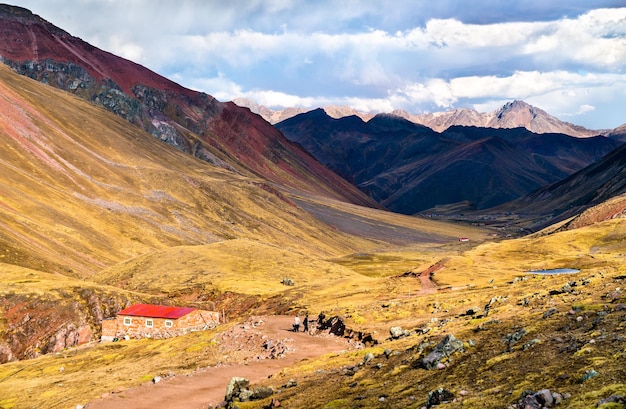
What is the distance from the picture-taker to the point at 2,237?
135 m

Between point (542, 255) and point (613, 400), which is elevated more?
point (613, 400)

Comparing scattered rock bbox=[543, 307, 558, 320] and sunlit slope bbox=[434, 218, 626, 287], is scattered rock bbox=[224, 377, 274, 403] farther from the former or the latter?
sunlit slope bbox=[434, 218, 626, 287]

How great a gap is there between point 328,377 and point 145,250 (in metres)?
166

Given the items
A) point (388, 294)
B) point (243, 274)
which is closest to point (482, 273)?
point (388, 294)

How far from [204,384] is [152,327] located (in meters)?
45.8

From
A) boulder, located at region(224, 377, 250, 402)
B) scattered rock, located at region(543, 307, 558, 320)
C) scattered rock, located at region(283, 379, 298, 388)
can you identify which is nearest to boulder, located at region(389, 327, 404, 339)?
scattered rock, located at region(283, 379, 298, 388)

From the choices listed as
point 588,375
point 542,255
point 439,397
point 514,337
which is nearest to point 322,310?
point 514,337

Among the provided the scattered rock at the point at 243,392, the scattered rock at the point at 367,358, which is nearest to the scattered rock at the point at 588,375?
the scattered rock at the point at 367,358

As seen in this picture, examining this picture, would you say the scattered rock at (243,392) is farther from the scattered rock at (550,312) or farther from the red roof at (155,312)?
the red roof at (155,312)

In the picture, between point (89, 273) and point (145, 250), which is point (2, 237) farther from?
point (145, 250)

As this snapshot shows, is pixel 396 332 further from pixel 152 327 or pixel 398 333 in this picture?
pixel 152 327

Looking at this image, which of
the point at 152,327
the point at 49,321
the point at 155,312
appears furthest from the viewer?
the point at 49,321

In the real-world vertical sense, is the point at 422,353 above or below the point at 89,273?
above

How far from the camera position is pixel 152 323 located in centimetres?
A: 9031
